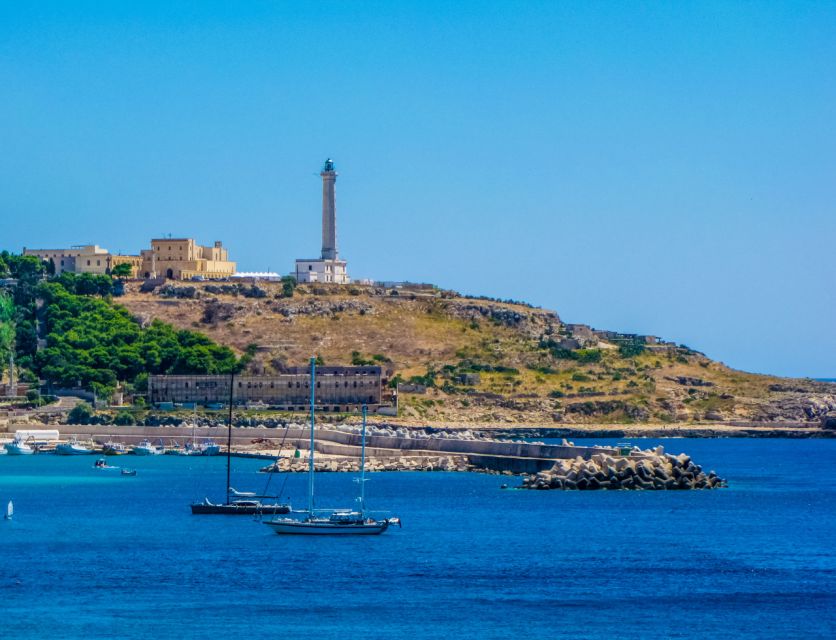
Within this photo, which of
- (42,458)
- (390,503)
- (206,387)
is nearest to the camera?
(390,503)

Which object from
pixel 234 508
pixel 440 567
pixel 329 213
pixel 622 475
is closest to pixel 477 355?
pixel 329 213

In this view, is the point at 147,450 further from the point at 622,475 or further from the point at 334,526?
the point at 334,526

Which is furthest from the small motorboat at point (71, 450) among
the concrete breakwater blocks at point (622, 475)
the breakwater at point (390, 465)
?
the concrete breakwater blocks at point (622, 475)

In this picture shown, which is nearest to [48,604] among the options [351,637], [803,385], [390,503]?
[351,637]

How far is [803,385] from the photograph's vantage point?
150m

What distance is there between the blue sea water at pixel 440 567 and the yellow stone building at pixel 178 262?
261 feet

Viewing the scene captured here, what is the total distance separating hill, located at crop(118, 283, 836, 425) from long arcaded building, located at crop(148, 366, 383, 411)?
11.6 ft

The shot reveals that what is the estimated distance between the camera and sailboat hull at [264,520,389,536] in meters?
53.4

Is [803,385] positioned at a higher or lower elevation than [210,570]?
higher

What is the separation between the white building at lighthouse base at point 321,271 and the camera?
149000 mm

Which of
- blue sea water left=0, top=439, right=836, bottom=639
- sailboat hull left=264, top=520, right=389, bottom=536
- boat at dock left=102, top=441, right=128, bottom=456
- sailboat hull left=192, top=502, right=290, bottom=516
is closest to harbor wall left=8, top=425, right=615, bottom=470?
boat at dock left=102, top=441, right=128, bottom=456

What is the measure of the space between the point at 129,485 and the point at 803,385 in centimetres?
8646

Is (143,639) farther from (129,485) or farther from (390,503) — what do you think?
(129,485)

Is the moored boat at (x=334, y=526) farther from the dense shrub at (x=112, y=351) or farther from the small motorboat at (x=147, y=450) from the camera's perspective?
the dense shrub at (x=112, y=351)
